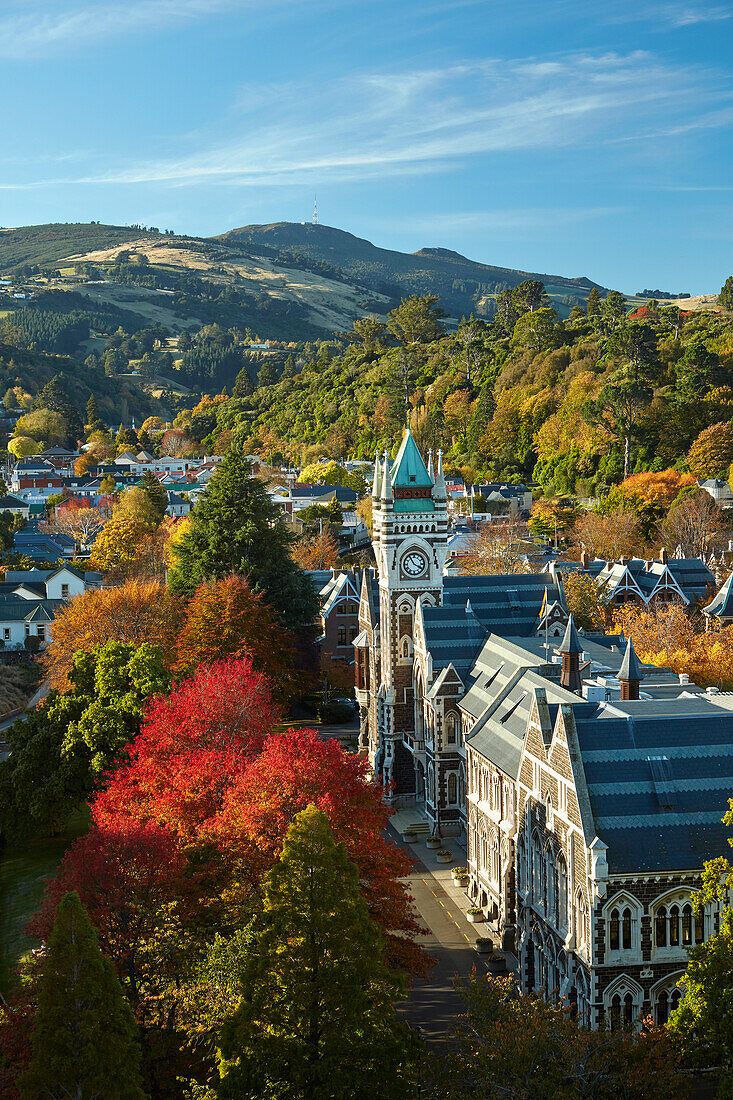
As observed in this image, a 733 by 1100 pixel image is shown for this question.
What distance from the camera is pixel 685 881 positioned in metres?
30.5

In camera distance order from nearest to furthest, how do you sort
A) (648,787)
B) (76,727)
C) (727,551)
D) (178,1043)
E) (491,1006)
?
(491,1006), (178,1043), (648,787), (76,727), (727,551)

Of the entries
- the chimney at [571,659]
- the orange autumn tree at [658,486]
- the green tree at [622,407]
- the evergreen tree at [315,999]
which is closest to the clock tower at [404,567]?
the chimney at [571,659]

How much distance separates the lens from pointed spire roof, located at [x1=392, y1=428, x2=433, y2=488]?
58.9m

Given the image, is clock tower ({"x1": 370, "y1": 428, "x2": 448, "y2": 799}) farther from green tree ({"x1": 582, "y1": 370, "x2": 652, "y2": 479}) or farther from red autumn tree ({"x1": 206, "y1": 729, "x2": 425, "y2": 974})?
green tree ({"x1": 582, "y1": 370, "x2": 652, "y2": 479})

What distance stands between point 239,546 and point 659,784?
46.5 metres

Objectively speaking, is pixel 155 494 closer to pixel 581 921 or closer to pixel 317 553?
pixel 317 553

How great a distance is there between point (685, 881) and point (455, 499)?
109001 millimetres

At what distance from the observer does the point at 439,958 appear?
39500 mm

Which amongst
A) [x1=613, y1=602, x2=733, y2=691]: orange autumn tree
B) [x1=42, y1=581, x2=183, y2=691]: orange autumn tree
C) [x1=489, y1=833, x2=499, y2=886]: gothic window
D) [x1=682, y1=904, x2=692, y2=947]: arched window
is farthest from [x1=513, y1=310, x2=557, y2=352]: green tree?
[x1=682, y1=904, x2=692, y2=947]: arched window

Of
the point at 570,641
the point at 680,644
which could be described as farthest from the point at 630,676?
the point at 680,644

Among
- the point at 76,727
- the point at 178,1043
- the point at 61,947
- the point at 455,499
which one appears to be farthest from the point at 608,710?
the point at 455,499

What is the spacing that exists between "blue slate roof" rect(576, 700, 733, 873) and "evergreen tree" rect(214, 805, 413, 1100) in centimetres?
920

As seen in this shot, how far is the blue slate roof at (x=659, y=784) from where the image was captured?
100 feet

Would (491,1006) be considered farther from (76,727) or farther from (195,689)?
(76,727)
